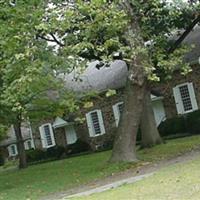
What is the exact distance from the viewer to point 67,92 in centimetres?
2286

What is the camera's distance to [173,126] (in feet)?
116

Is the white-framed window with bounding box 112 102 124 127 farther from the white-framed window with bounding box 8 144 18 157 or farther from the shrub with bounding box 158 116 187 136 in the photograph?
the white-framed window with bounding box 8 144 18 157

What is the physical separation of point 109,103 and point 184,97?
652 cm

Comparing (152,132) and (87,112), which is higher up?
(87,112)

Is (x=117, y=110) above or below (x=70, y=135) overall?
above

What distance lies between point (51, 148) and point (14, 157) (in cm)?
1004

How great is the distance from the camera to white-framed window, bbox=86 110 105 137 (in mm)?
40812

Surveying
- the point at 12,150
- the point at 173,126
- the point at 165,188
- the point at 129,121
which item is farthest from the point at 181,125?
the point at 12,150

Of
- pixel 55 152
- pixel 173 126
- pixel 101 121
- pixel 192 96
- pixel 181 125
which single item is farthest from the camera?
pixel 55 152

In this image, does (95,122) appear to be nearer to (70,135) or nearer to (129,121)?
(70,135)

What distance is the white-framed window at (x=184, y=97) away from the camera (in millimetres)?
35250

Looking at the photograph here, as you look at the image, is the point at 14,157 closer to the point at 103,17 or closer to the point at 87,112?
the point at 87,112

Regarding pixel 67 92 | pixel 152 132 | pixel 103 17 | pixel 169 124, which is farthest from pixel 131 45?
pixel 169 124

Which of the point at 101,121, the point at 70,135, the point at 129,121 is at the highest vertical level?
the point at 101,121
